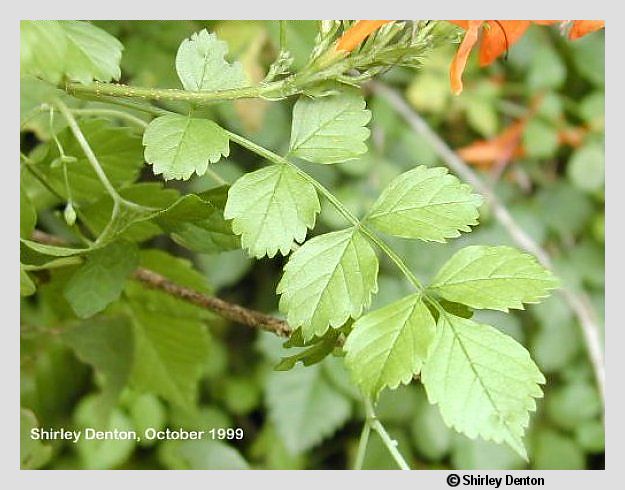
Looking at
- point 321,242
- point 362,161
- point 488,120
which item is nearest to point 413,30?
point 321,242

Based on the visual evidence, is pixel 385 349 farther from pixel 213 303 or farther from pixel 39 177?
pixel 39 177

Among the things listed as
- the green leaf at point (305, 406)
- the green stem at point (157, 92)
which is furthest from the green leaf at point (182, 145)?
the green leaf at point (305, 406)

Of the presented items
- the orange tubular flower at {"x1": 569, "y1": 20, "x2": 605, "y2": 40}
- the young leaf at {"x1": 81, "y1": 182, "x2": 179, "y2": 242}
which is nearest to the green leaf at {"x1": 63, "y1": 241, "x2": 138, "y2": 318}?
the young leaf at {"x1": 81, "y1": 182, "x2": 179, "y2": 242}

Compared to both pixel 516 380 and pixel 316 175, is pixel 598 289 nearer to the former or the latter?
pixel 316 175

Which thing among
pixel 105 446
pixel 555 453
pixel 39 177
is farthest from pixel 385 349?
pixel 555 453

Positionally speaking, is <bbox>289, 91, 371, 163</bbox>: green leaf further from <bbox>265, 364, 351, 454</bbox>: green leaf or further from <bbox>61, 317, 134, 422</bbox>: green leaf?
<bbox>265, 364, 351, 454</bbox>: green leaf
